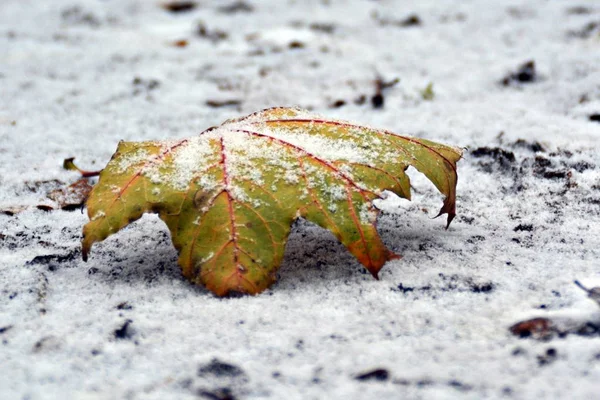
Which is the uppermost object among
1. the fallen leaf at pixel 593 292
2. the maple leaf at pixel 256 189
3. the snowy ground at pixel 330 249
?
the maple leaf at pixel 256 189

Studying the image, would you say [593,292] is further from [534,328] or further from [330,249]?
[330,249]

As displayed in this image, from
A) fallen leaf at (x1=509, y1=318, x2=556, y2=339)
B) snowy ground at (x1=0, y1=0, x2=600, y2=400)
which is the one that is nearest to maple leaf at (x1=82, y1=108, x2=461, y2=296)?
snowy ground at (x1=0, y1=0, x2=600, y2=400)

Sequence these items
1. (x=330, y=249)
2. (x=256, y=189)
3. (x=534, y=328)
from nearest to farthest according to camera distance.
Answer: (x=534, y=328) < (x=256, y=189) < (x=330, y=249)

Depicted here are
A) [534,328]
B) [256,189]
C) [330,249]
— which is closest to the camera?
[534,328]

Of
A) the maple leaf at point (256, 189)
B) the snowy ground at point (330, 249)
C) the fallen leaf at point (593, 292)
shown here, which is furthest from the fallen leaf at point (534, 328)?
the maple leaf at point (256, 189)

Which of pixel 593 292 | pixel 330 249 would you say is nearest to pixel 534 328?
pixel 593 292

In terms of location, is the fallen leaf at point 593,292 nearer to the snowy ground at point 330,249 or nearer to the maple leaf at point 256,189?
the snowy ground at point 330,249

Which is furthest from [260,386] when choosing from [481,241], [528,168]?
[528,168]

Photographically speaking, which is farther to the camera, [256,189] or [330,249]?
[330,249]
